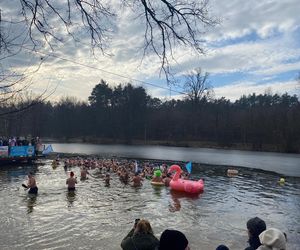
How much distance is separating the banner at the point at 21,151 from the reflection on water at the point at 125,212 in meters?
8.56

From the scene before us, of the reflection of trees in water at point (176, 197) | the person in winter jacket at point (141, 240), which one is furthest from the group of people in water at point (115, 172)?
the person in winter jacket at point (141, 240)

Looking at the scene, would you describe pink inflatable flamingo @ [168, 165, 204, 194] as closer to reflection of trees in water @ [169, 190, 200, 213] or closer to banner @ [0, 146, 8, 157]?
reflection of trees in water @ [169, 190, 200, 213]

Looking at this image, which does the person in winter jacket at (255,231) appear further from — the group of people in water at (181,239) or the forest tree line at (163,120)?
the forest tree line at (163,120)

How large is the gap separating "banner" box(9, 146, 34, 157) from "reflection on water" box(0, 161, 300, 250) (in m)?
8.56

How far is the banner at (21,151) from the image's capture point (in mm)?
33475

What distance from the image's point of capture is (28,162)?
36.5 metres

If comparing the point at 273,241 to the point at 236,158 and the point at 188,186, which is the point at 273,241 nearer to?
the point at 188,186

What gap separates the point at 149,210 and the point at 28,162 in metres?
23.4

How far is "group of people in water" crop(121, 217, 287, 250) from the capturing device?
4598 millimetres

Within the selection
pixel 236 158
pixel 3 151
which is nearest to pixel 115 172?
pixel 3 151

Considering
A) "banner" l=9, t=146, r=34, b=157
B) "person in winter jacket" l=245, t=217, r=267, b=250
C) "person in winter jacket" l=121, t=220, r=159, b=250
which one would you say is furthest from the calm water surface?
"person in winter jacket" l=121, t=220, r=159, b=250

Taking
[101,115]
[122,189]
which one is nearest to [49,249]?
[122,189]

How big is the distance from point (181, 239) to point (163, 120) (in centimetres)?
8394

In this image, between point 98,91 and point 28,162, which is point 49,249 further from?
point 98,91
